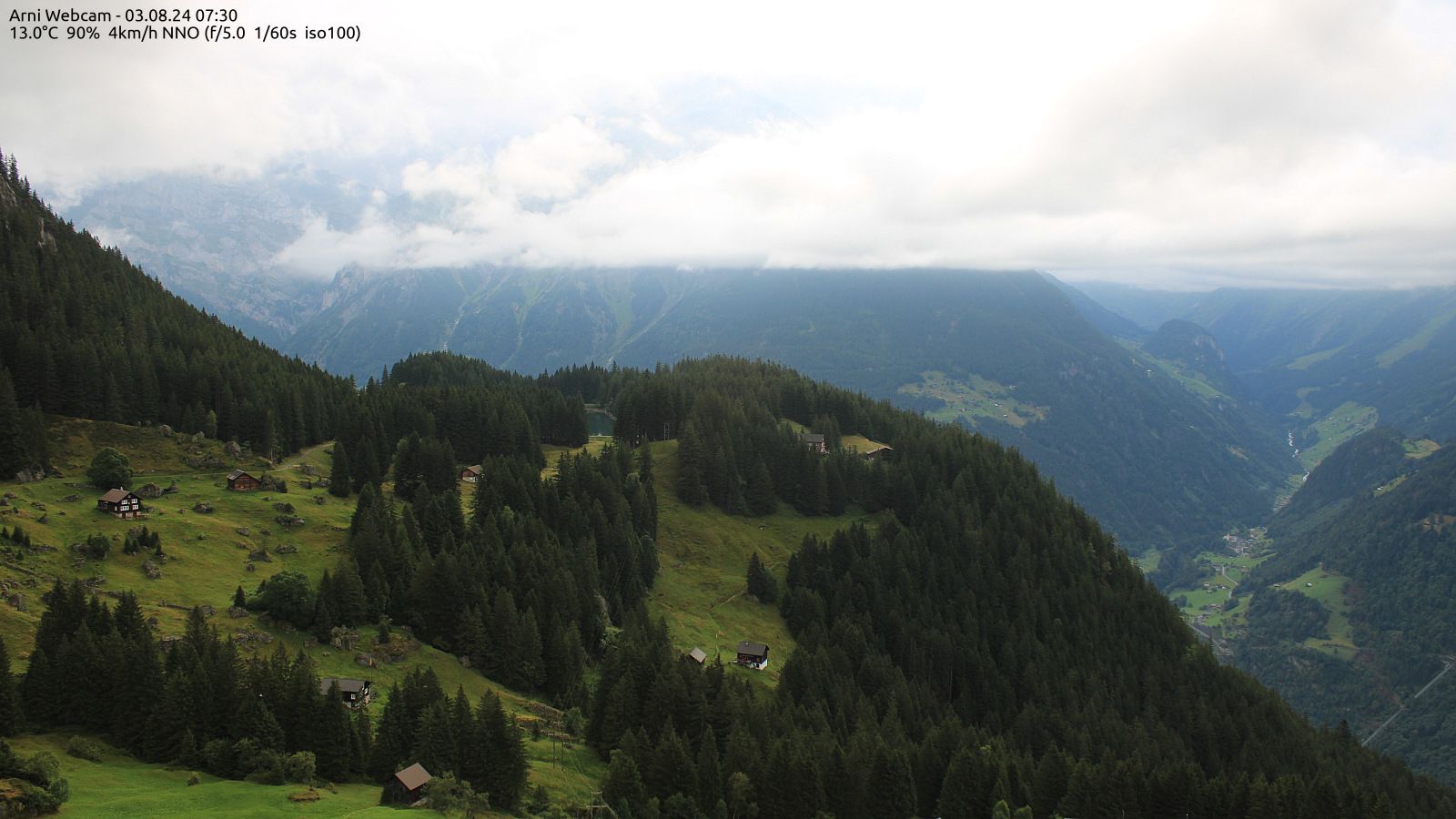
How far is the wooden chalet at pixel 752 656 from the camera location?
115 metres

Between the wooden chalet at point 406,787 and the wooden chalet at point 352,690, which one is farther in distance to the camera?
the wooden chalet at point 352,690

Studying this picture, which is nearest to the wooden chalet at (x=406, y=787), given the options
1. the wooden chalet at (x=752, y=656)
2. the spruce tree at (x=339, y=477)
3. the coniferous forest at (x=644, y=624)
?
the coniferous forest at (x=644, y=624)

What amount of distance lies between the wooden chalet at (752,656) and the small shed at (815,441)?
72.0 m

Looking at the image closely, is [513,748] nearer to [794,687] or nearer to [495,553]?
[495,553]

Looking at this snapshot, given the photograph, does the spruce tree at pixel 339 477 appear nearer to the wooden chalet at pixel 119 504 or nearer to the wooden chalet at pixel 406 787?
the wooden chalet at pixel 119 504

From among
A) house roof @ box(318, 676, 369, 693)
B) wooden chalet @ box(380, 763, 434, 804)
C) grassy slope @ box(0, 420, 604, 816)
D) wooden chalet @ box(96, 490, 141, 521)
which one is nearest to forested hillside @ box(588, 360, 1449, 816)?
grassy slope @ box(0, 420, 604, 816)

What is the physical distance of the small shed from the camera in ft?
612

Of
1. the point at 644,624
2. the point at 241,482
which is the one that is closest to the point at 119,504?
the point at 241,482

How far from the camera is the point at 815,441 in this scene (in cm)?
19200

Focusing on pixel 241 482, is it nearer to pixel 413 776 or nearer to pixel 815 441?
pixel 413 776

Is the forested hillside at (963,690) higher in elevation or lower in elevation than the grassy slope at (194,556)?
lower

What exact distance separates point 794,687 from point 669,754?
1506 inches

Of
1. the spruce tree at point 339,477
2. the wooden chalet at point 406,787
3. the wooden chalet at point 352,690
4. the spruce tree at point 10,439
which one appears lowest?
the wooden chalet at point 406,787

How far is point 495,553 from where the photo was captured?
10306 cm
